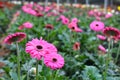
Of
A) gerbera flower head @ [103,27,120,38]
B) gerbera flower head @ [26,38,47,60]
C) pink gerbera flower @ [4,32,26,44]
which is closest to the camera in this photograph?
gerbera flower head @ [26,38,47,60]

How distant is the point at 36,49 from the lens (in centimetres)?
154

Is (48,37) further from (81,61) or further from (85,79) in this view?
(85,79)

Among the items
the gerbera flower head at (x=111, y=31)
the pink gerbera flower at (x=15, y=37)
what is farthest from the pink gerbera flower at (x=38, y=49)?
the gerbera flower head at (x=111, y=31)

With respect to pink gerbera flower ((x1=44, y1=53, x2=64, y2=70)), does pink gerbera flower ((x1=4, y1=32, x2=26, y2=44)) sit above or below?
above

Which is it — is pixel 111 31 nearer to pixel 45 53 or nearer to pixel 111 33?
pixel 111 33

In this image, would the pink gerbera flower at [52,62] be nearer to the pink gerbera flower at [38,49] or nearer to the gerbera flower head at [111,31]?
the pink gerbera flower at [38,49]

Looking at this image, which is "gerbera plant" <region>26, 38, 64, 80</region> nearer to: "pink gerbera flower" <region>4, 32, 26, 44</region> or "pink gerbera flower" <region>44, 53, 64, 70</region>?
"pink gerbera flower" <region>44, 53, 64, 70</region>

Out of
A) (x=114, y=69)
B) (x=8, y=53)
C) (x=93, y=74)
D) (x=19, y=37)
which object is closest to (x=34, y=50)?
(x=19, y=37)

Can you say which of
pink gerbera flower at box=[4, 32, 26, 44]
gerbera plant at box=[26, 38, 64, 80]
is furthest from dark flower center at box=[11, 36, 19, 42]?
gerbera plant at box=[26, 38, 64, 80]

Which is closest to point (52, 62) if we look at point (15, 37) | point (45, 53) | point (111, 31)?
point (45, 53)

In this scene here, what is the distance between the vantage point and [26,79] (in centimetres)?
210

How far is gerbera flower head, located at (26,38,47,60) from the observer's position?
4.92 ft

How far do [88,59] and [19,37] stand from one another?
1063 mm

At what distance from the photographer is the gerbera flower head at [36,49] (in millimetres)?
1500
